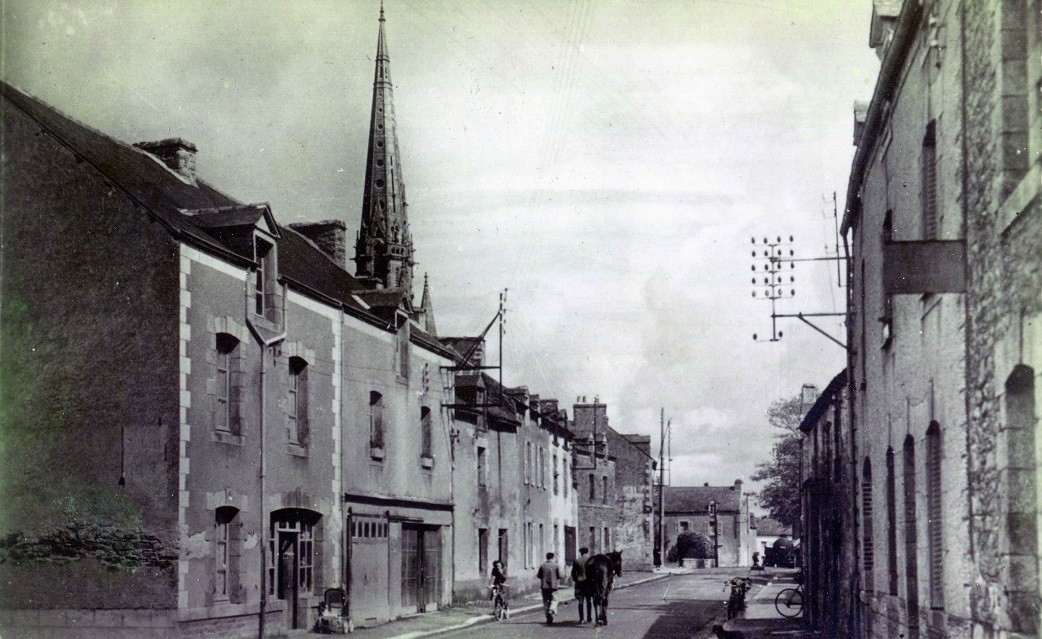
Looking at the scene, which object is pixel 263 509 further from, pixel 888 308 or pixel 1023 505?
pixel 1023 505

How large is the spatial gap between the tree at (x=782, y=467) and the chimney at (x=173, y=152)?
Result: 137 feet

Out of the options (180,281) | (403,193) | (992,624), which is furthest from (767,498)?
(992,624)

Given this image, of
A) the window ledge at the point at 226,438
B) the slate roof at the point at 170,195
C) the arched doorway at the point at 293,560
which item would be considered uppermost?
the slate roof at the point at 170,195

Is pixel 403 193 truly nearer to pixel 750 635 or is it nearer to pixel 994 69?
pixel 750 635

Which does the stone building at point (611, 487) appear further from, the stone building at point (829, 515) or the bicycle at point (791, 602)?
the stone building at point (829, 515)

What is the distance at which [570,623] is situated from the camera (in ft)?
80.0

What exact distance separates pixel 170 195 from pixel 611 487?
4642cm

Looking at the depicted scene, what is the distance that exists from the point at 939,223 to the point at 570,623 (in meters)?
15.3

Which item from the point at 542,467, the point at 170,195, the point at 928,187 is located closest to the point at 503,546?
the point at 542,467

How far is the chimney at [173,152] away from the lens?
22377 mm

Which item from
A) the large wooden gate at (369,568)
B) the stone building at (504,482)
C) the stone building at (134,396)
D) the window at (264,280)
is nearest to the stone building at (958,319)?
the stone building at (134,396)

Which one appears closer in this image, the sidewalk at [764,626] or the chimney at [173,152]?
the sidewalk at [764,626]

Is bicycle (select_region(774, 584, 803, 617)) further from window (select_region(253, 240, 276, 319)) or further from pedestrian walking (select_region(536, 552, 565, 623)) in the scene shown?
window (select_region(253, 240, 276, 319))

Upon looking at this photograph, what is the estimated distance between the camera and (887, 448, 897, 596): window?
47.3 feet
